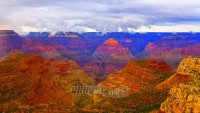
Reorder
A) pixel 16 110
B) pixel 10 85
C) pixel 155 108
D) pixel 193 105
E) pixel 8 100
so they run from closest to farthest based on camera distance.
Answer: pixel 193 105
pixel 155 108
pixel 16 110
pixel 8 100
pixel 10 85

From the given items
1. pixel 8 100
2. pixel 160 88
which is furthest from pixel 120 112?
pixel 8 100

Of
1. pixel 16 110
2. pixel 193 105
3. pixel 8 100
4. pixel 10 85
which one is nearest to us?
pixel 193 105

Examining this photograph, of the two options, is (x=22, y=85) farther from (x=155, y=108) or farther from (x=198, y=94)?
(x=198, y=94)

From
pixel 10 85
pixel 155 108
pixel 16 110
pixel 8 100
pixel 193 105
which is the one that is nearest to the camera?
pixel 193 105

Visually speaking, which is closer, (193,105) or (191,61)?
(193,105)

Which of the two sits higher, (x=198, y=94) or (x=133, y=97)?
(x=198, y=94)

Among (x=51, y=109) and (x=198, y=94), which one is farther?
(x=51, y=109)

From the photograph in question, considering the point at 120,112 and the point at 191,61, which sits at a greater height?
the point at 191,61

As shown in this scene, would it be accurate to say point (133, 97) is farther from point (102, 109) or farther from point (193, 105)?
point (193, 105)

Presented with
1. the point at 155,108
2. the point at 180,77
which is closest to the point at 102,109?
the point at 155,108
